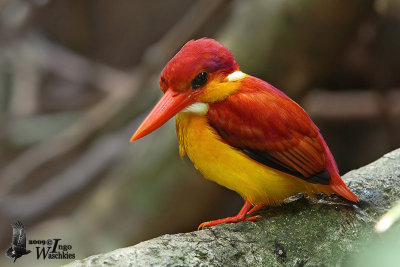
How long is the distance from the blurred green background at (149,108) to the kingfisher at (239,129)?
155 centimetres

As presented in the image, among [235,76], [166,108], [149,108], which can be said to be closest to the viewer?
[166,108]

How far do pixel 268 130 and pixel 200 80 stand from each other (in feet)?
0.78

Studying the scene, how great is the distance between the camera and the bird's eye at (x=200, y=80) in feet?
5.20

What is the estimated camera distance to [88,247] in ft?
11.6

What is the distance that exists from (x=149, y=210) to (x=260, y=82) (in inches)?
77.3

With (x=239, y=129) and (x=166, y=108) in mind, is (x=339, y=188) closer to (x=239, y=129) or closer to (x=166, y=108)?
(x=239, y=129)

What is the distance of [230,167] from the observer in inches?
63.9

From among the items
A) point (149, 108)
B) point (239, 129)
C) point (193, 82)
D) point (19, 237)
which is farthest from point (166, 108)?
point (149, 108)

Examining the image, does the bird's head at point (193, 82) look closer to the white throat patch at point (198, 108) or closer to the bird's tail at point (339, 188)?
the white throat patch at point (198, 108)

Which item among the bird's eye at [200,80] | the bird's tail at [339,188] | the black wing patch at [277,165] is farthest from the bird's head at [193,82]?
the bird's tail at [339,188]

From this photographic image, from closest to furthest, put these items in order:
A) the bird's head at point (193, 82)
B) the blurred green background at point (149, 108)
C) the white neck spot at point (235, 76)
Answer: the bird's head at point (193, 82)
the white neck spot at point (235, 76)
the blurred green background at point (149, 108)

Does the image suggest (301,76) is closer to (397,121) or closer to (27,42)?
(397,121)

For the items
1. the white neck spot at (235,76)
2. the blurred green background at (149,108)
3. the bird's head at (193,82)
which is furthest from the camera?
the blurred green background at (149,108)

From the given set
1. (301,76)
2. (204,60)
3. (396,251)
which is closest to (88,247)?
(301,76)
